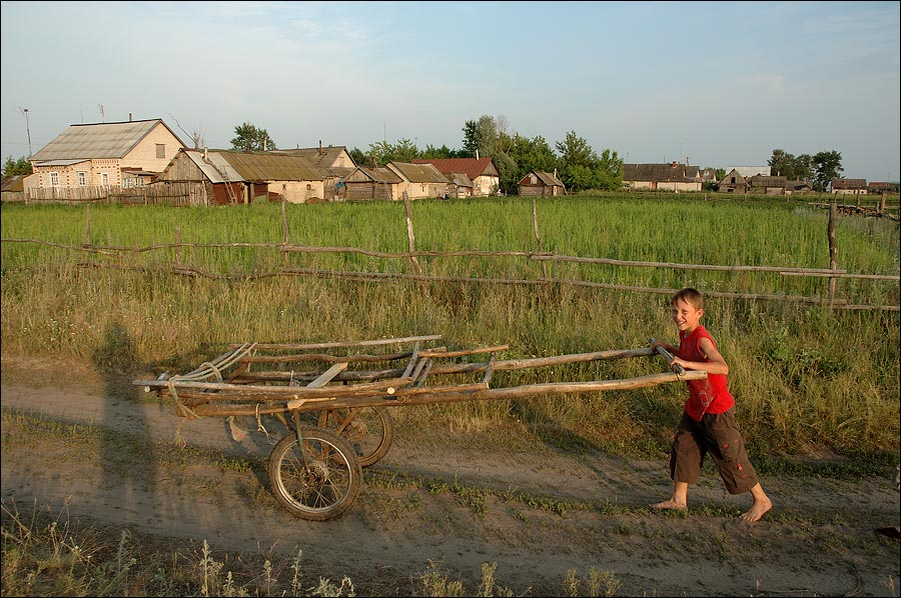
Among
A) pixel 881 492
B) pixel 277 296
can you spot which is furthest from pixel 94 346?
pixel 881 492

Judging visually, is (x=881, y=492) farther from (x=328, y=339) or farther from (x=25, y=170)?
(x=25, y=170)

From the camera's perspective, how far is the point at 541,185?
5853 centimetres

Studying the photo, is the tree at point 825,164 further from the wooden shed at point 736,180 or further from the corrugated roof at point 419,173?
the corrugated roof at point 419,173

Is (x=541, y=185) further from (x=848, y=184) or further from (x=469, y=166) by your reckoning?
(x=848, y=184)

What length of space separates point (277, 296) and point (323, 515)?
15.9ft

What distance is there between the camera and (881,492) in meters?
4.09

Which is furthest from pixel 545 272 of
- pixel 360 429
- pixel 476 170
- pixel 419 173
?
pixel 476 170

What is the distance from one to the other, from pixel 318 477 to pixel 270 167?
36963 mm

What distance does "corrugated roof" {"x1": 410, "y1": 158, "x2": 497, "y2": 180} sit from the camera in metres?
62.3

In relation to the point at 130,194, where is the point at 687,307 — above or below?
below

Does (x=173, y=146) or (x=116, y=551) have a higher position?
(x=173, y=146)

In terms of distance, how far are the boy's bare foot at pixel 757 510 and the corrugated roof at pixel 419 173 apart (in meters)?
48.0

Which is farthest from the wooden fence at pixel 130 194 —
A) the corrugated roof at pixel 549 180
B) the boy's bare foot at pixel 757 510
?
the corrugated roof at pixel 549 180

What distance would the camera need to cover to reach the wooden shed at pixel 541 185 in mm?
58062
